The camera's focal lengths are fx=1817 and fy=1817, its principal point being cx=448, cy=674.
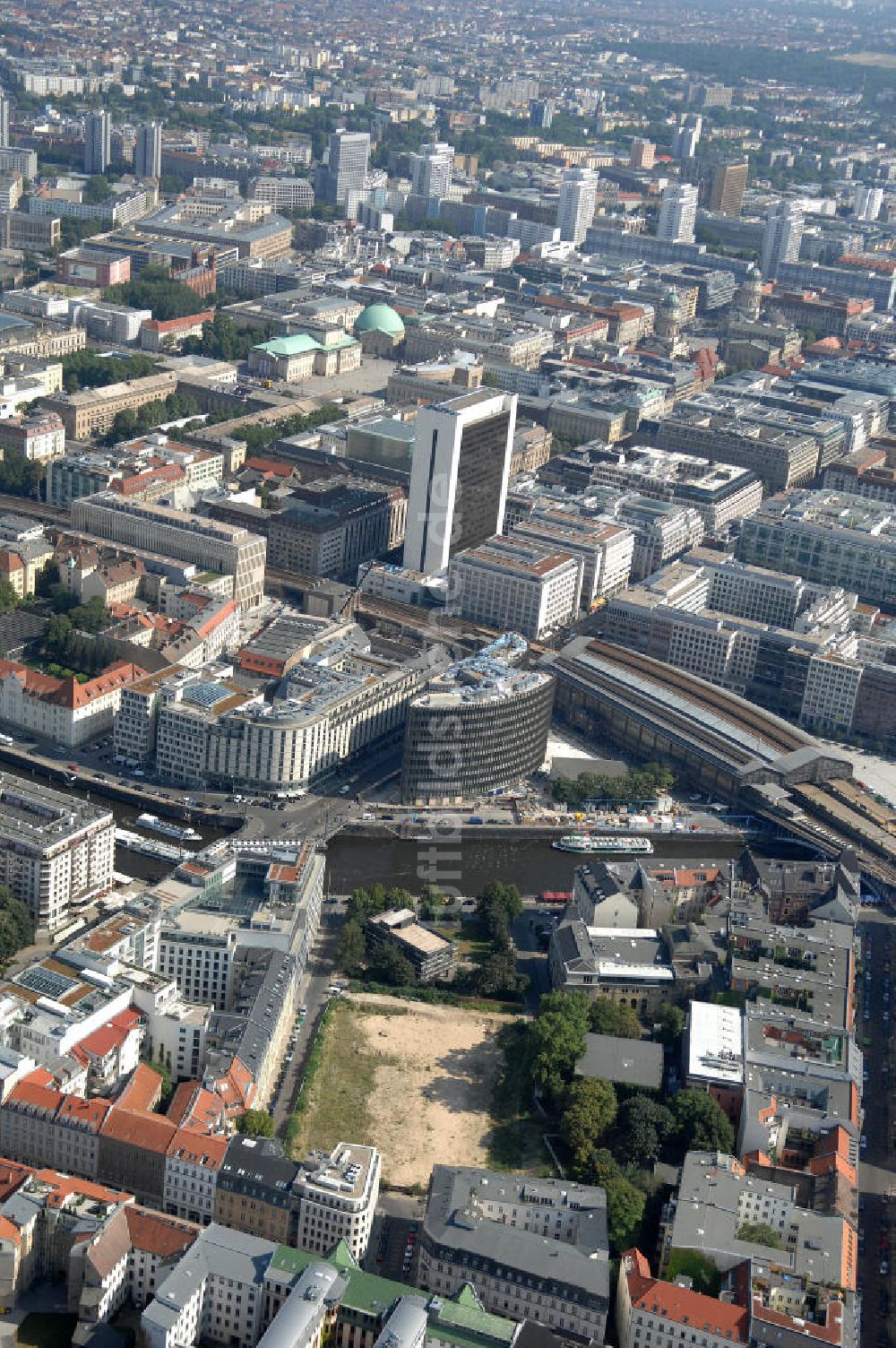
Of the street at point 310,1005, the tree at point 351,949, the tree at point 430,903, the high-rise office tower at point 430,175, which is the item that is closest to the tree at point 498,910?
the tree at point 430,903

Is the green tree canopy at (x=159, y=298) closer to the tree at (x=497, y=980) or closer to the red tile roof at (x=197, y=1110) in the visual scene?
the tree at (x=497, y=980)

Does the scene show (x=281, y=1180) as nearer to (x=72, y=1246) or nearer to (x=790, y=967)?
(x=72, y=1246)

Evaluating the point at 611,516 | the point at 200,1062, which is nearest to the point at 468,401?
the point at 611,516

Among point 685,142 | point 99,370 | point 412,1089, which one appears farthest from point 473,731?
point 685,142

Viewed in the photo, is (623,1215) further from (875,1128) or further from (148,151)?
(148,151)

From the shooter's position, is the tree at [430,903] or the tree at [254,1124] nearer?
the tree at [254,1124]

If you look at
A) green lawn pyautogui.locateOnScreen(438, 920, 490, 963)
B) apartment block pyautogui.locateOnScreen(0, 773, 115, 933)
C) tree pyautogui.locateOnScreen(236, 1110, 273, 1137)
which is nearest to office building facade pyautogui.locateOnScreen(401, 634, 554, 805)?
green lawn pyautogui.locateOnScreen(438, 920, 490, 963)
